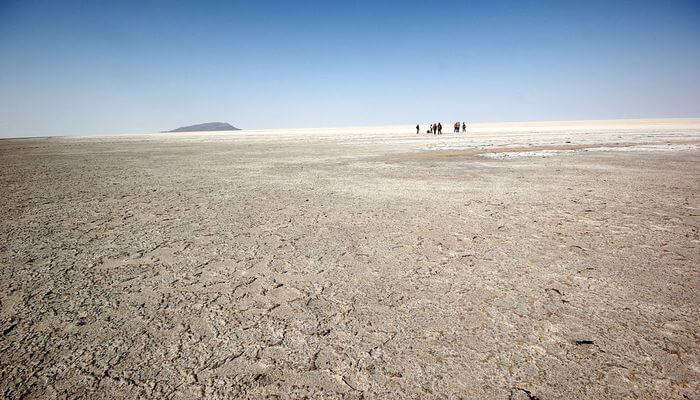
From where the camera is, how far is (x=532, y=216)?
4.91 metres

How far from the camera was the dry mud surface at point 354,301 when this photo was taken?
1812 millimetres

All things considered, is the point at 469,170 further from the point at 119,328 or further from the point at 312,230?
the point at 119,328

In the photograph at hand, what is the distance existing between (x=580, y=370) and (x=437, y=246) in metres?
1.98

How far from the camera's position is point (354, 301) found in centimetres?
261

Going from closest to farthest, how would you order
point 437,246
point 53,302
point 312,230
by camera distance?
1. point 53,302
2. point 437,246
3. point 312,230

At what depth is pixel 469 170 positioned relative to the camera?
396 inches

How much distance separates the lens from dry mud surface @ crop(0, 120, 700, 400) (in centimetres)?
181

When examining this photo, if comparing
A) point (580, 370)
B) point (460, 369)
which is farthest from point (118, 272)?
point (580, 370)

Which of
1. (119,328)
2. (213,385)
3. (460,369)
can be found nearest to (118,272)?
(119,328)

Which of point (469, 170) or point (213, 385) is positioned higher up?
point (469, 170)

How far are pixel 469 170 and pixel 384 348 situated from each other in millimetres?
8920

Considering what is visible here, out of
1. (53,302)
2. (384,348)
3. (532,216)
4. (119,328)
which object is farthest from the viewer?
(532,216)

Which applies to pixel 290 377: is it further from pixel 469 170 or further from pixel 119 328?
pixel 469 170

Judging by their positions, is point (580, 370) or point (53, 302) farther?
point (53, 302)
